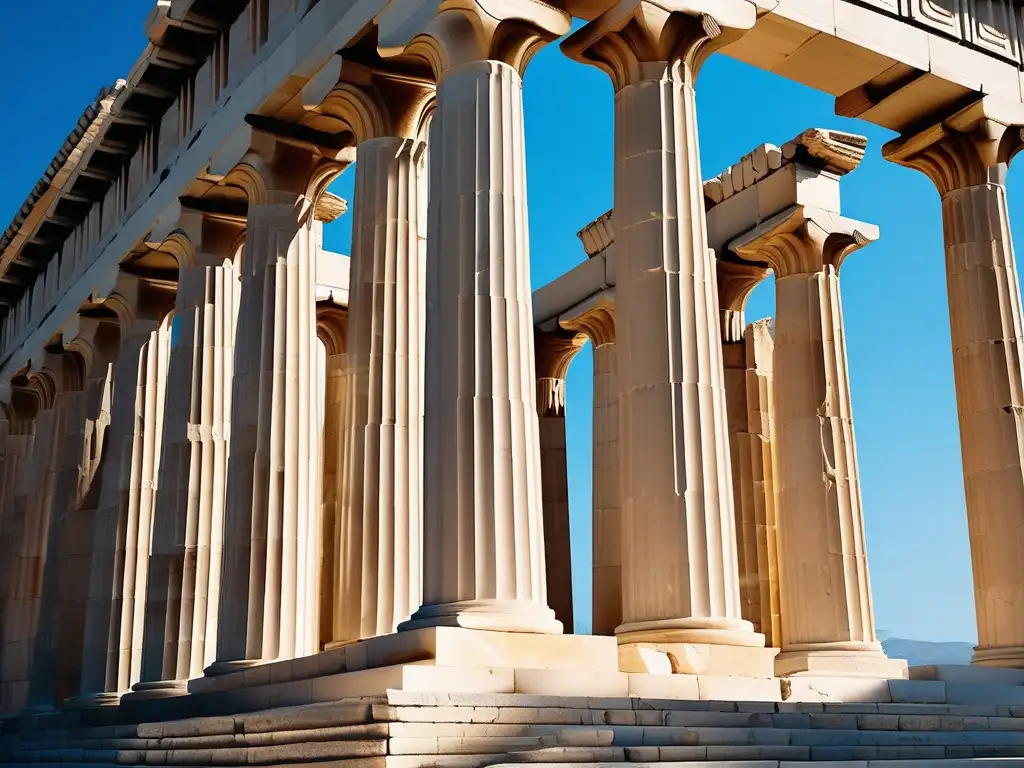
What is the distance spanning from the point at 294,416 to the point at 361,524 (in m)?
13.2

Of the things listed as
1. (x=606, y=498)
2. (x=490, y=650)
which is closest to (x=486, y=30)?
(x=490, y=650)

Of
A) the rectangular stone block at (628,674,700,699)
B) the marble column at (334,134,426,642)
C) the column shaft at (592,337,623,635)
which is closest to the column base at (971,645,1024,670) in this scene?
the rectangular stone block at (628,674,700,699)

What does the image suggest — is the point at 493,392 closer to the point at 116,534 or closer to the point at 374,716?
the point at 374,716

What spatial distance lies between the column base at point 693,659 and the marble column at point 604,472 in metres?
49.4

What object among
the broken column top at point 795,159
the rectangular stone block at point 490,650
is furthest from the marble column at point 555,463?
the rectangular stone block at point 490,650

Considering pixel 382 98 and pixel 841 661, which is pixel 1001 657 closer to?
pixel 841 661

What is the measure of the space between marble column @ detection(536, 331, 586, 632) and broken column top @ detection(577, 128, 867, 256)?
1121 inches

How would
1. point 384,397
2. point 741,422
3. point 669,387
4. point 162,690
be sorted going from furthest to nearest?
point 741,422 → point 162,690 → point 384,397 → point 669,387

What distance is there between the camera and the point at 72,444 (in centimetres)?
12588

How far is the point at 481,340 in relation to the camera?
195 ft

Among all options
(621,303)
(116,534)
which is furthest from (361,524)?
(116,534)

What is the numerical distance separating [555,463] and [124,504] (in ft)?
140

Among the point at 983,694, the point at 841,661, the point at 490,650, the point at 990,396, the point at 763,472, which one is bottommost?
the point at 983,694

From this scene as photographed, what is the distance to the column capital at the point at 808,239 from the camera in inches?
3575
